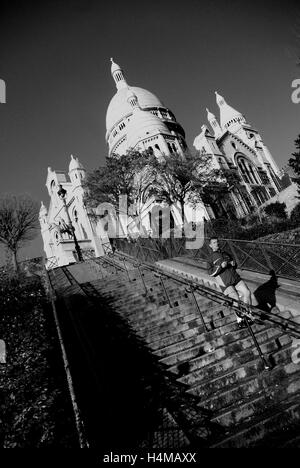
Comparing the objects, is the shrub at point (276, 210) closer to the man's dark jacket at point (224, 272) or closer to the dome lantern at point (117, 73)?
the man's dark jacket at point (224, 272)

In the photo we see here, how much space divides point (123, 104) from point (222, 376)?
57439mm

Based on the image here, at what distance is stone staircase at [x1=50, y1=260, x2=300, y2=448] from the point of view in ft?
11.7

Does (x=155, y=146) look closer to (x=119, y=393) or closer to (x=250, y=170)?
(x=250, y=170)

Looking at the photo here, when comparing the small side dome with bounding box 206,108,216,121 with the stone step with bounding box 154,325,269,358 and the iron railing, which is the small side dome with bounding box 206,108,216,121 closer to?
the iron railing

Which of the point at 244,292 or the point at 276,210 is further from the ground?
the point at 276,210

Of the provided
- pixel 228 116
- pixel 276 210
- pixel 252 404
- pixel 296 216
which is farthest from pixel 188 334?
pixel 228 116

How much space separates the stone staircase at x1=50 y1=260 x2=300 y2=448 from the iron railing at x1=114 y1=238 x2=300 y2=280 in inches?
107

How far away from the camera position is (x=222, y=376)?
4.72 metres

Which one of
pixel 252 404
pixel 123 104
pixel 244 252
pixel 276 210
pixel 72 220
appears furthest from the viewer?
pixel 123 104

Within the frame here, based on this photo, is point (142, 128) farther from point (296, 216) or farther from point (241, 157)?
point (296, 216)

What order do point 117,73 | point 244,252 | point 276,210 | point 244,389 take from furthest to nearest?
1. point 117,73
2. point 276,210
3. point 244,252
4. point 244,389

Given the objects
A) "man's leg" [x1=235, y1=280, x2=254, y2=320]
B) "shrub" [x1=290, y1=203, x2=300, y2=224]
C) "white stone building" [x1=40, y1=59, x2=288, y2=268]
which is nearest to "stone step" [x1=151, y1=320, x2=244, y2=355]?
"man's leg" [x1=235, y1=280, x2=254, y2=320]

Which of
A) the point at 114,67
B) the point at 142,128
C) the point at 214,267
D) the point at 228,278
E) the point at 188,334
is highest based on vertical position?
the point at 114,67
